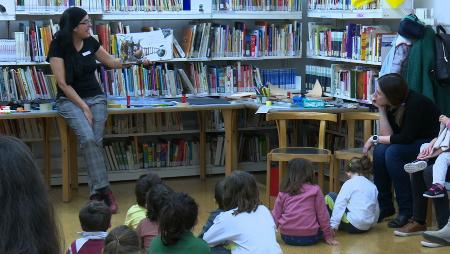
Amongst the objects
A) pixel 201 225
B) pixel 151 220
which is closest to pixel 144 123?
pixel 201 225

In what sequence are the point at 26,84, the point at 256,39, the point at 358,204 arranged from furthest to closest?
the point at 256,39, the point at 26,84, the point at 358,204

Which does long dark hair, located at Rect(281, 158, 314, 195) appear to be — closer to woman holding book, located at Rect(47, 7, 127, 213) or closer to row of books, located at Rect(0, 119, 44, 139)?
woman holding book, located at Rect(47, 7, 127, 213)

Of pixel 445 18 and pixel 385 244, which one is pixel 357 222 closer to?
pixel 385 244

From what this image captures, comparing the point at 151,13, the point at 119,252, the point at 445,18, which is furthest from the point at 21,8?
the point at 119,252

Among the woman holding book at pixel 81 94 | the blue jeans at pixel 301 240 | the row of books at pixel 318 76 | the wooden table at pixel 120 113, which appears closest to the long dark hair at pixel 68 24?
the woman holding book at pixel 81 94

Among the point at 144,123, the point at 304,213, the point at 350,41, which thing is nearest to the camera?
the point at 304,213

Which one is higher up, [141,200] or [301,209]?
[141,200]

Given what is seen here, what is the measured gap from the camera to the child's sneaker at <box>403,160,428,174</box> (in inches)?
182

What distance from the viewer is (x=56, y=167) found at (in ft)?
20.9

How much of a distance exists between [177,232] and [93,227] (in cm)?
52

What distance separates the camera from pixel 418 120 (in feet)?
15.8

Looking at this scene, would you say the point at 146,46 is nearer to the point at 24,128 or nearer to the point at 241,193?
the point at 24,128

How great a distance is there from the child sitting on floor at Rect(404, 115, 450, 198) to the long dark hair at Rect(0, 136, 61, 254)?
3.62 m

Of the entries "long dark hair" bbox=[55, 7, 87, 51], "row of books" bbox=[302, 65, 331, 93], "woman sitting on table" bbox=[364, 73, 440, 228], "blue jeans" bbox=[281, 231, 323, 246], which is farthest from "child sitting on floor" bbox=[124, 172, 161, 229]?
"row of books" bbox=[302, 65, 331, 93]
